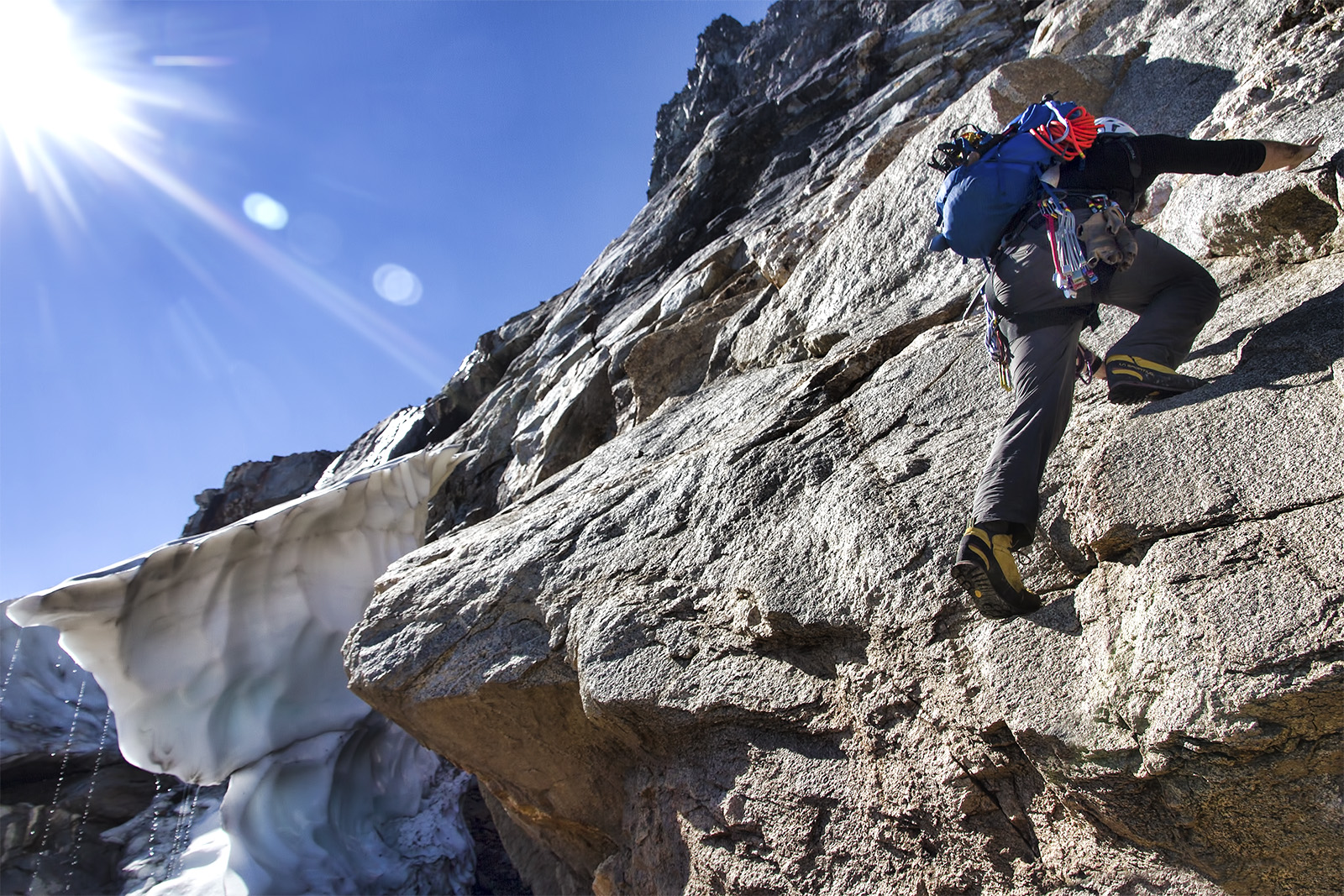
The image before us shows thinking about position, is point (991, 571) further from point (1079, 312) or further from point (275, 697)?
point (275, 697)

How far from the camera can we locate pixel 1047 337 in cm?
343

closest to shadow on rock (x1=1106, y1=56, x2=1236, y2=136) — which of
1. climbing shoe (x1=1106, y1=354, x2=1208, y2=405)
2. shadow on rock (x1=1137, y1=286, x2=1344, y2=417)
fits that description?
shadow on rock (x1=1137, y1=286, x2=1344, y2=417)

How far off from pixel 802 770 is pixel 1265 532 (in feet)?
6.94

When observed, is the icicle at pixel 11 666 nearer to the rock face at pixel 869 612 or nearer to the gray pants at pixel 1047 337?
the rock face at pixel 869 612

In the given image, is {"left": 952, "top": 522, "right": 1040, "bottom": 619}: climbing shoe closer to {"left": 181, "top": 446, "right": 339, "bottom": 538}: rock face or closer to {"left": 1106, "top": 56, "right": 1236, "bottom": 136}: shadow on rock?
{"left": 1106, "top": 56, "right": 1236, "bottom": 136}: shadow on rock

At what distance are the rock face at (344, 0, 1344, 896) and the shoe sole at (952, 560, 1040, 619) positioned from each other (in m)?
0.07

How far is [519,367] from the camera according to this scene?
14820mm

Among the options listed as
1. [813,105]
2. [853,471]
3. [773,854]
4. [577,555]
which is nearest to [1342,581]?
[853,471]

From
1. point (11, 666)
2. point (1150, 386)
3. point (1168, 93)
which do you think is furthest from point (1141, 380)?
point (11, 666)

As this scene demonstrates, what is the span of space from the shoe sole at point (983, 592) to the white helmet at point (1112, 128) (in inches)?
88.5

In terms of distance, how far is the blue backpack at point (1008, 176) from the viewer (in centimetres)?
368

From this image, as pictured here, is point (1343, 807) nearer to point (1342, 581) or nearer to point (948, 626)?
point (1342, 581)

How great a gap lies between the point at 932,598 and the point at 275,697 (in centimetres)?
866

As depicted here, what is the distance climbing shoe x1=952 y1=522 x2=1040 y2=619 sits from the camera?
306 centimetres
